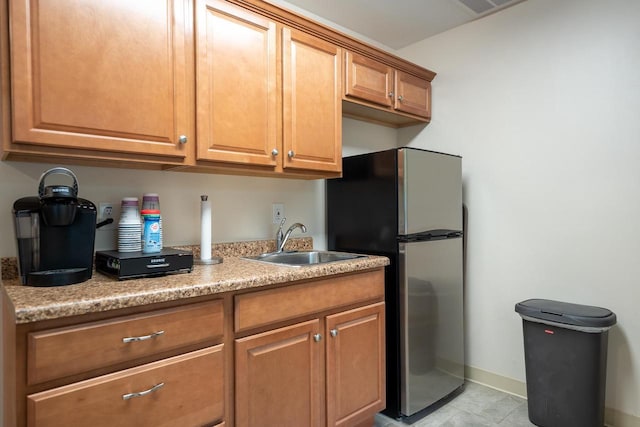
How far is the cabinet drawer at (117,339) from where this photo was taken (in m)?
1.02

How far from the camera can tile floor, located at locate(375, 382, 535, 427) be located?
2.05 meters

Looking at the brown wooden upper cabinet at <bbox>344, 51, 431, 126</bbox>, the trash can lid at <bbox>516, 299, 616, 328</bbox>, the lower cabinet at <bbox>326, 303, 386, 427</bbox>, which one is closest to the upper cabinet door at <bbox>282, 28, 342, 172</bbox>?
the brown wooden upper cabinet at <bbox>344, 51, 431, 126</bbox>

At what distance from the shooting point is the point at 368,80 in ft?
7.49

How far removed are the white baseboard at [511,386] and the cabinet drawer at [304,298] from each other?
3.68 ft

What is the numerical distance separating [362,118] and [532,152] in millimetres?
1120

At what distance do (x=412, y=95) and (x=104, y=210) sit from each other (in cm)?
202

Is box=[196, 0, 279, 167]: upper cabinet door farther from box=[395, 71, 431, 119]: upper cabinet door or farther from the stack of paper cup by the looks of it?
box=[395, 71, 431, 119]: upper cabinet door

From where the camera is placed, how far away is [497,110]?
8.01ft

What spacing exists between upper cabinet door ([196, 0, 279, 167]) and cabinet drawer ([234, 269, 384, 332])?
630 millimetres

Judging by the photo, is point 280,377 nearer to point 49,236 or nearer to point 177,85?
point 49,236

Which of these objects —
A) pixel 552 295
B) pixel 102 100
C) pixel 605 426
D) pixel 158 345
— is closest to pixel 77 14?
pixel 102 100

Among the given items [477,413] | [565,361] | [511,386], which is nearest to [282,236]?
[477,413]

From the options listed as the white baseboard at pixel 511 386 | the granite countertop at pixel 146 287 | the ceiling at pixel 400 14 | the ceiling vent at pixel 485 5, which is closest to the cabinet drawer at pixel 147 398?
the granite countertop at pixel 146 287

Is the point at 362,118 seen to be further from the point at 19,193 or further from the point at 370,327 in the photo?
the point at 19,193
